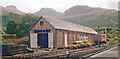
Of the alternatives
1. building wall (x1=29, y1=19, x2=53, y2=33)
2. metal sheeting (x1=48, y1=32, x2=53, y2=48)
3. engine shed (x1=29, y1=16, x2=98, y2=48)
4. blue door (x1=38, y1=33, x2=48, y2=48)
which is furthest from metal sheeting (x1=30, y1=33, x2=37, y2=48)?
metal sheeting (x1=48, y1=32, x2=53, y2=48)

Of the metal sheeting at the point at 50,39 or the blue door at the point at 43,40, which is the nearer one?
the metal sheeting at the point at 50,39

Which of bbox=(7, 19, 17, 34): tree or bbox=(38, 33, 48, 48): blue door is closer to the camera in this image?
bbox=(38, 33, 48, 48): blue door

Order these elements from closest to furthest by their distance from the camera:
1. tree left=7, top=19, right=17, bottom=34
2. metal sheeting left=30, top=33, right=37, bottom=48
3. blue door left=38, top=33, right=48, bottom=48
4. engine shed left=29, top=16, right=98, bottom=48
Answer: engine shed left=29, top=16, right=98, bottom=48
metal sheeting left=30, top=33, right=37, bottom=48
blue door left=38, top=33, right=48, bottom=48
tree left=7, top=19, right=17, bottom=34

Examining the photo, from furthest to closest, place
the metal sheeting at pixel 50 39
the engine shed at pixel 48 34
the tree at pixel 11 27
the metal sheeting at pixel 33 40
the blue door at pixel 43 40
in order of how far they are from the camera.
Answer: the tree at pixel 11 27 → the blue door at pixel 43 40 → the metal sheeting at pixel 33 40 → the engine shed at pixel 48 34 → the metal sheeting at pixel 50 39

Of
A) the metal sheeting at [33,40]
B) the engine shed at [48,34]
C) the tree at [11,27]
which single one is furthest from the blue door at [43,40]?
the tree at [11,27]

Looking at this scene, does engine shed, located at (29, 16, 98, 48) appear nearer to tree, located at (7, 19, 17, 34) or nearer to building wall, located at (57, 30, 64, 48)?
building wall, located at (57, 30, 64, 48)

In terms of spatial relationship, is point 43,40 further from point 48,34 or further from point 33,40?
point 48,34

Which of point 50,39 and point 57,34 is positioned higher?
point 57,34

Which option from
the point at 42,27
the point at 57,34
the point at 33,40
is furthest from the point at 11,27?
the point at 57,34

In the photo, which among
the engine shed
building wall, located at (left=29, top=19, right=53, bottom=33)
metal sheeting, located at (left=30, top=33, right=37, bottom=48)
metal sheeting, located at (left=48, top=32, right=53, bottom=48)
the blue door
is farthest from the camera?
the blue door

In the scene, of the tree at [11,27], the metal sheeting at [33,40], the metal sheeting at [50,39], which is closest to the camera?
the metal sheeting at [50,39]

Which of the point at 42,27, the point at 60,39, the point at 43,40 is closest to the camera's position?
the point at 60,39

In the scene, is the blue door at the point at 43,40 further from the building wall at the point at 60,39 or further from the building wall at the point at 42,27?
the building wall at the point at 60,39

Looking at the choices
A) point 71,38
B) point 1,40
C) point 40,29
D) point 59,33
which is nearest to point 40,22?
point 40,29
